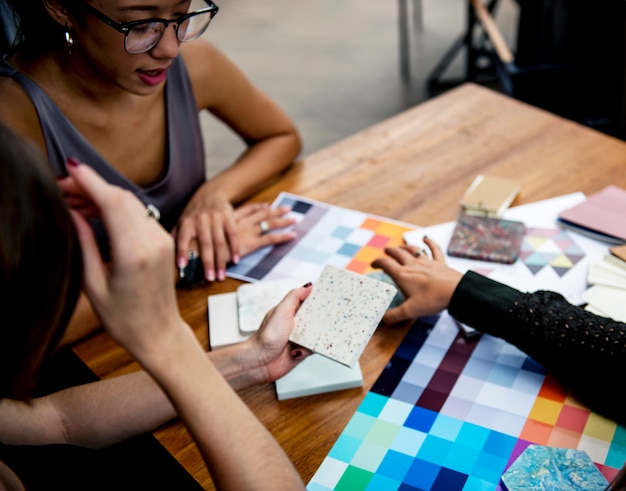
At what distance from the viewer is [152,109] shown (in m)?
1.61

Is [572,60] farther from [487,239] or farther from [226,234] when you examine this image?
[226,234]

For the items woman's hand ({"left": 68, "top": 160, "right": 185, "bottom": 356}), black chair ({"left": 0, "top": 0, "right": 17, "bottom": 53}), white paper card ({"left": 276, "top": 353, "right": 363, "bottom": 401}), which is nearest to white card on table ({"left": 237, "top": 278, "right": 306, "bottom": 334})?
white paper card ({"left": 276, "top": 353, "right": 363, "bottom": 401})

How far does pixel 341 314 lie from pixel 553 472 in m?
0.38

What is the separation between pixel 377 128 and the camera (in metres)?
1.79

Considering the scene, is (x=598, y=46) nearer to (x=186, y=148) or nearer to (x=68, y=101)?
(x=186, y=148)

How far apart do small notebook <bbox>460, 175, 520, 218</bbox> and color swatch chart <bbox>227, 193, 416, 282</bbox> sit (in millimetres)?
145

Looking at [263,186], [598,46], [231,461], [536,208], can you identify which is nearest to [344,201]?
[263,186]

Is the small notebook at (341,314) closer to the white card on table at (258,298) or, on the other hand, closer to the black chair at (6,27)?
the white card on table at (258,298)

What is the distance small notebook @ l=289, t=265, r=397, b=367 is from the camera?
1.06 m

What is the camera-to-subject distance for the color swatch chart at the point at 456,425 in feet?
3.22

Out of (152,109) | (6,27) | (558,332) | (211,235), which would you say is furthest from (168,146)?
(558,332)

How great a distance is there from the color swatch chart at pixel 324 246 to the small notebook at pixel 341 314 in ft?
0.60

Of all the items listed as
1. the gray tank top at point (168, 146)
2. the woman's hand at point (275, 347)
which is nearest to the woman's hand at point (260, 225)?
the gray tank top at point (168, 146)

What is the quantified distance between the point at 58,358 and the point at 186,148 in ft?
1.90
